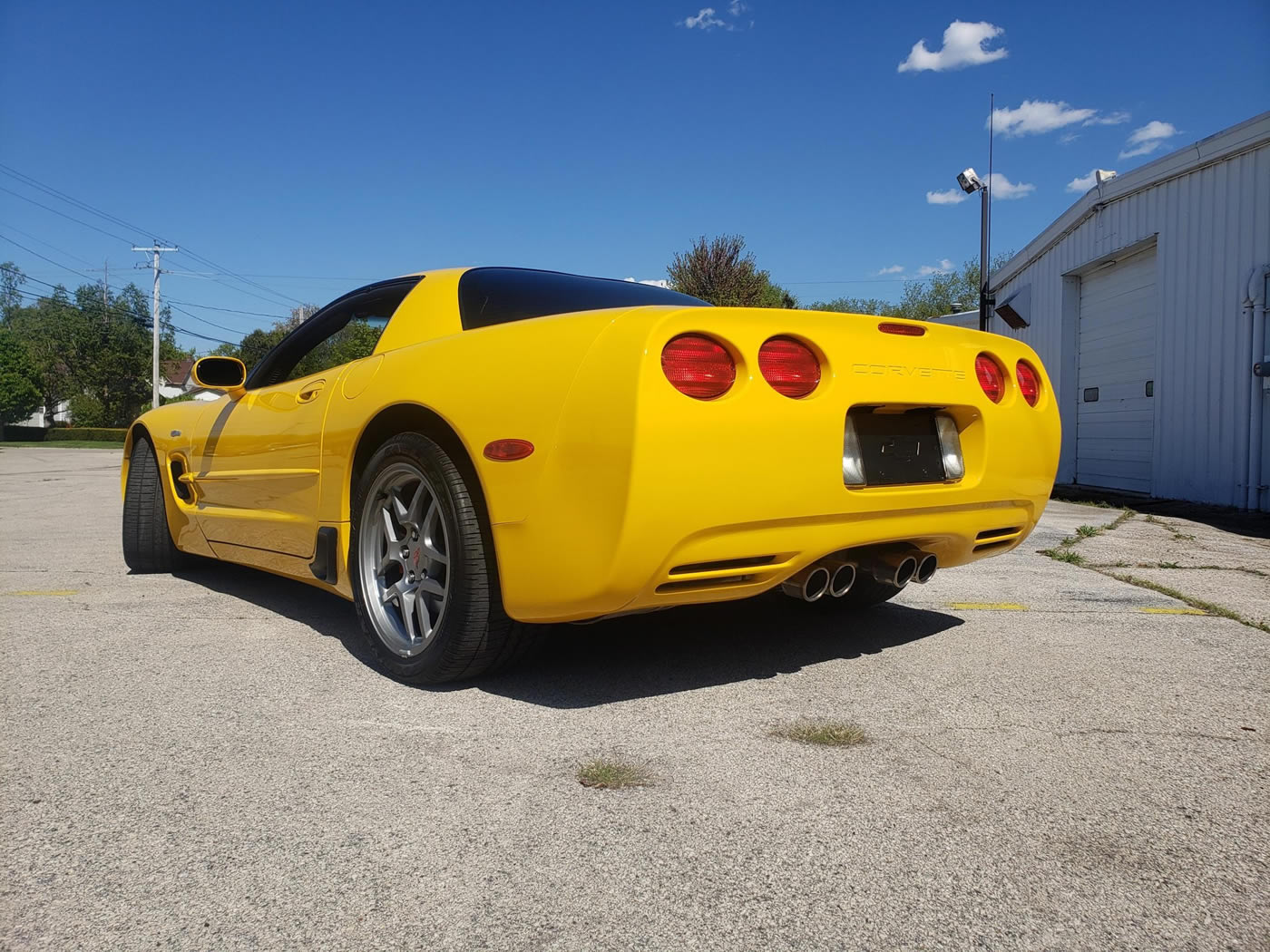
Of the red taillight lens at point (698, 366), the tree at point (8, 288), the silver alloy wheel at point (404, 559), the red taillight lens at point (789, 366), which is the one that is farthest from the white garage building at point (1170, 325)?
the tree at point (8, 288)

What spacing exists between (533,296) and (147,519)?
2.90m

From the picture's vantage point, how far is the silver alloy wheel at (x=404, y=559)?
2861mm

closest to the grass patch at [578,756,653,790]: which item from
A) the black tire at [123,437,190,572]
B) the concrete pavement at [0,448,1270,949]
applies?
the concrete pavement at [0,448,1270,949]

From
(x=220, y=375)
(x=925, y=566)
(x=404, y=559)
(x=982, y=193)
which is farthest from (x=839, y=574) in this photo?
(x=982, y=193)

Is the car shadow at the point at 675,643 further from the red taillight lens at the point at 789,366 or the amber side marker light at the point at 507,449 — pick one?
the red taillight lens at the point at 789,366

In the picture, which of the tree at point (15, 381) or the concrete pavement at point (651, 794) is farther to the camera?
the tree at point (15, 381)

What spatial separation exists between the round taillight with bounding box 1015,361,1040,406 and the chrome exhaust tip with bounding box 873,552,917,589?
0.75 m

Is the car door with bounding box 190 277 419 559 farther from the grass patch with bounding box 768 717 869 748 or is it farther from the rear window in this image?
the grass patch with bounding box 768 717 869 748

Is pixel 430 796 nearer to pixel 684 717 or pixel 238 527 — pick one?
pixel 684 717

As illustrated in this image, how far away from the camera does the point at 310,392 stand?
3504mm

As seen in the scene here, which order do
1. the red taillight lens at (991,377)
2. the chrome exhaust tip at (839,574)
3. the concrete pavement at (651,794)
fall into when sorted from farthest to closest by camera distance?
the red taillight lens at (991,377) → the chrome exhaust tip at (839,574) → the concrete pavement at (651,794)

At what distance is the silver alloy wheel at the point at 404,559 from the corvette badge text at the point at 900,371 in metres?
1.27

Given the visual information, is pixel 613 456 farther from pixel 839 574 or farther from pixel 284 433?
pixel 284 433

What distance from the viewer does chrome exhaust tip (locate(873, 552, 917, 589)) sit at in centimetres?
286
